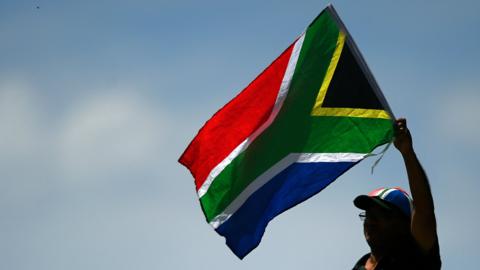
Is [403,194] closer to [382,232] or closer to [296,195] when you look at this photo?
[382,232]

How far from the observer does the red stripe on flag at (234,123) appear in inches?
375

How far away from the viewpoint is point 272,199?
8.99 meters

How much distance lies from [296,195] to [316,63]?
1684 mm

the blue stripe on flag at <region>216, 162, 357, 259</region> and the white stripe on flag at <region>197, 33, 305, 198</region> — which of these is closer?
the blue stripe on flag at <region>216, 162, 357, 259</region>

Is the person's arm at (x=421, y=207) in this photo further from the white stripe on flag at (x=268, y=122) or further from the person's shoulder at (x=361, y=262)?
the white stripe on flag at (x=268, y=122)

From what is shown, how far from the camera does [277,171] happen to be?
363 inches

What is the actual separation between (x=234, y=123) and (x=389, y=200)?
333 cm

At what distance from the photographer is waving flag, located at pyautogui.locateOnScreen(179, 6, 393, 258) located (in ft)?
29.0

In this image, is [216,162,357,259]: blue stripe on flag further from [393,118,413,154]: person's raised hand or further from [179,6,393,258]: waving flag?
[393,118,413,154]: person's raised hand

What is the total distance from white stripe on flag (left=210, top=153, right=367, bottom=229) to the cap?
6.75 feet

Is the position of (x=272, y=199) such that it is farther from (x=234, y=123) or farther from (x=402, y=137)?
(x=402, y=137)

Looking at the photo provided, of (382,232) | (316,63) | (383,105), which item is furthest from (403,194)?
(316,63)

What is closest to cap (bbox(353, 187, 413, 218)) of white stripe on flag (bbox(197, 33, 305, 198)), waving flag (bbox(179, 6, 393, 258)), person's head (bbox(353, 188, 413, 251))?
person's head (bbox(353, 188, 413, 251))

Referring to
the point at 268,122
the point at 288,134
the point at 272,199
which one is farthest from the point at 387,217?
the point at 268,122
